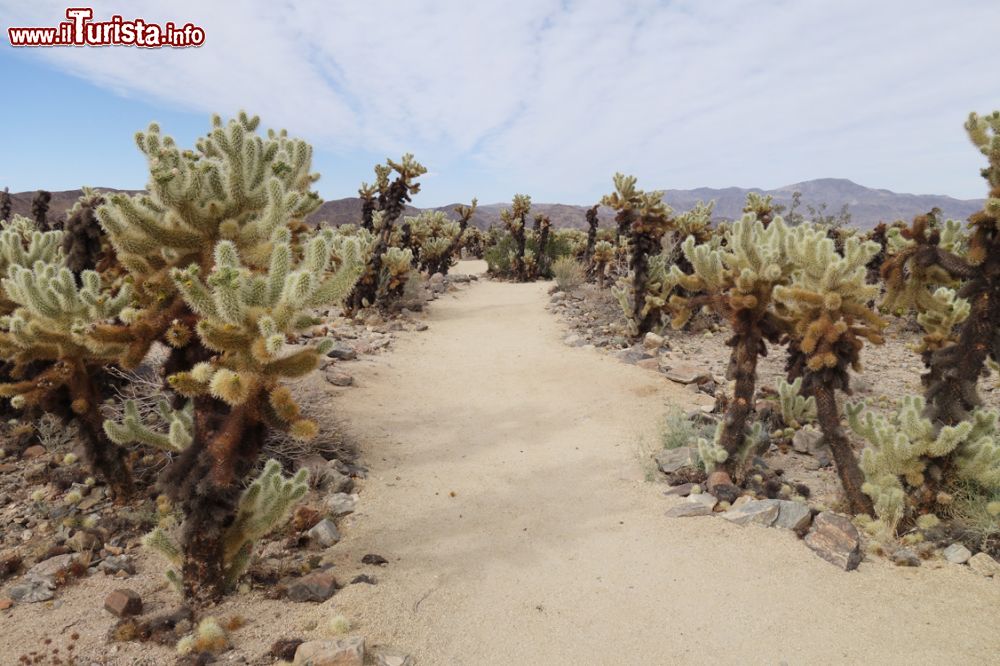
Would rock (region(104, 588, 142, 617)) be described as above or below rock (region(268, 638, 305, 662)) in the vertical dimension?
above

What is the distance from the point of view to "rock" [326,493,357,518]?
15.0ft

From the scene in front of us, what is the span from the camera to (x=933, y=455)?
13.1ft

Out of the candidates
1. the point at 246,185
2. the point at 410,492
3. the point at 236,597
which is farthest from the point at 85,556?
the point at 246,185

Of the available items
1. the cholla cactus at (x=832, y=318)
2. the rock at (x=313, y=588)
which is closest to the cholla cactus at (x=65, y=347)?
the rock at (x=313, y=588)

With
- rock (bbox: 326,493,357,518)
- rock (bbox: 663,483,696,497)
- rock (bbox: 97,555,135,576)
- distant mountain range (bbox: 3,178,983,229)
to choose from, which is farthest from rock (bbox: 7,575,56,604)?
distant mountain range (bbox: 3,178,983,229)

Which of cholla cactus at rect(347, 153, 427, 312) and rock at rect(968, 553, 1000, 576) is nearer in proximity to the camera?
rock at rect(968, 553, 1000, 576)

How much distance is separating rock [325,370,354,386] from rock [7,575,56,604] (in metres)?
4.13

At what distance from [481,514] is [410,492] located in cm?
75

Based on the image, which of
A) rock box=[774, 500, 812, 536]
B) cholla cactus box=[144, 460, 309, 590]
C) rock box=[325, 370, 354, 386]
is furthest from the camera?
rock box=[325, 370, 354, 386]

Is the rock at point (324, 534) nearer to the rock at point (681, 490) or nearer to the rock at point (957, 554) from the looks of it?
the rock at point (681, 490)

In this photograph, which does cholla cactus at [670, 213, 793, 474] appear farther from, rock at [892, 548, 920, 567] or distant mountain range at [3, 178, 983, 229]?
distant mountain range at [3, 178, 983, 229]

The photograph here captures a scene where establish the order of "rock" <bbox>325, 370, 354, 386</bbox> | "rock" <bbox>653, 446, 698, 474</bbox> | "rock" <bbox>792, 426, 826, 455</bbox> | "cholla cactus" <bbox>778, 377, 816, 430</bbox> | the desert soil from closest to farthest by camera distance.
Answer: the desert soil
"rock" <bbox>653, 446, 698, 474</bbox>
"rock" <bbox>792, 426, 826, 455</bbox>
"cholla cactus" <bbox>778, 377, 816, 430</bbox>
"rock" <bbox>325, 370, 354, 386</bbox>

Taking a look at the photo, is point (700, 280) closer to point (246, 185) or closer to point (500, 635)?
point (500, 635)

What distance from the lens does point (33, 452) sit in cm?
511
